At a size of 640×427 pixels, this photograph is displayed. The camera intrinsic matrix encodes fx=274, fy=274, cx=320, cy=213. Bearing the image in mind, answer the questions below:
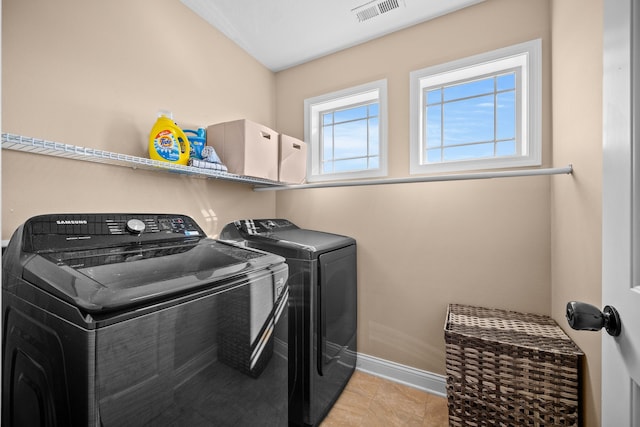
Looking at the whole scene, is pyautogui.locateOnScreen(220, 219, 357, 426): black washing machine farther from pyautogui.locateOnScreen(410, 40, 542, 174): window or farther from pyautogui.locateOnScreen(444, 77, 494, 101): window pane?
pyautogui.locateOnScreen(444, 77, 494, 101): window pane

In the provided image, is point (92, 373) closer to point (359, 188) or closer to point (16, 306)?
point (16, 306)

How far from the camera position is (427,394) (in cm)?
196

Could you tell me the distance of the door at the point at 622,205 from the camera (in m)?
0.54

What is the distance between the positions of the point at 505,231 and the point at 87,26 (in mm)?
2653

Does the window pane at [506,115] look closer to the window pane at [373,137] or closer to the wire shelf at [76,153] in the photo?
the window pane at [373,137]

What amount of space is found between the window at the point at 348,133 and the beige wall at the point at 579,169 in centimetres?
106

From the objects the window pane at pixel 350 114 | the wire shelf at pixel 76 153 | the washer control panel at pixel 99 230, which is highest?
the window pane at pixel 350 114

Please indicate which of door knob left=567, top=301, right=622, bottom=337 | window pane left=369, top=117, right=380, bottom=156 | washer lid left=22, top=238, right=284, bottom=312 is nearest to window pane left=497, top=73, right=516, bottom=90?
window pane left=369, top=117, right=380, bottom=156

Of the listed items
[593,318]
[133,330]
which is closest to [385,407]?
[593,318]

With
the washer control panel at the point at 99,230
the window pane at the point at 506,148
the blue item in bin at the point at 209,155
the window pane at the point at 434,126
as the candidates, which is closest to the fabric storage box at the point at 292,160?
the blue item in bin at the point at 209,155

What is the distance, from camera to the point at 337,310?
1.90 m

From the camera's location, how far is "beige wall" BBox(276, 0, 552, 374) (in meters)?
1.73

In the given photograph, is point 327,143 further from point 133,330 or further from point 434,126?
point 133,330

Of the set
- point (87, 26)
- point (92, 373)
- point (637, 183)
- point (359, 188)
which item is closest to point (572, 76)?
point (637, 183)
